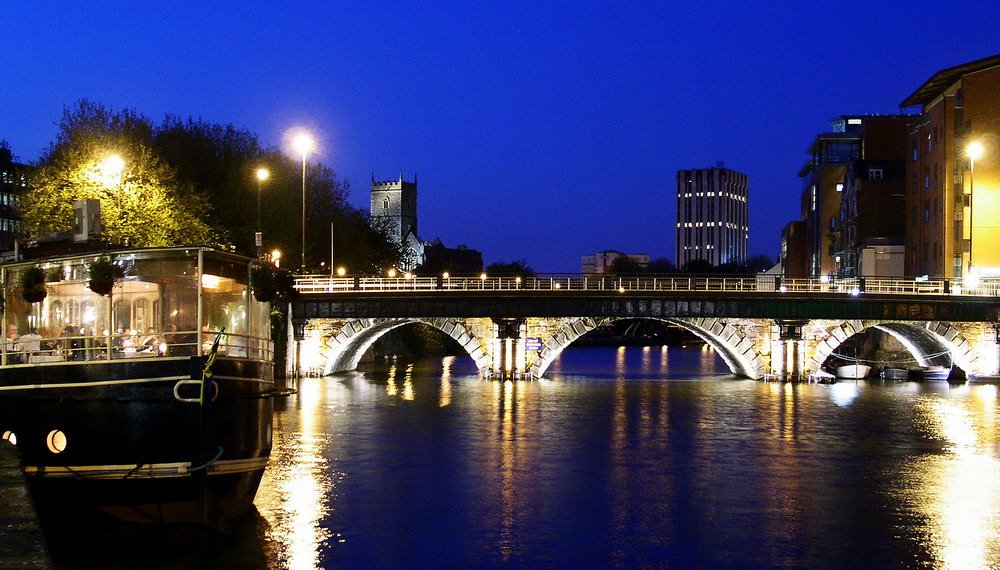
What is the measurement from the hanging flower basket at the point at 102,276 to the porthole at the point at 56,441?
3237 millimetres

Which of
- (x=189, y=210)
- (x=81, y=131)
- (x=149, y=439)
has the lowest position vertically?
(x=149, y=439)

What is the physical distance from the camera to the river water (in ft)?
86.8

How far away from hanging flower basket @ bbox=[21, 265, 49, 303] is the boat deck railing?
0.95 m

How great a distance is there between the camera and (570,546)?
27.5 meters

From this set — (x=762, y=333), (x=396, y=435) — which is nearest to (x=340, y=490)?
(x=396, y=435)

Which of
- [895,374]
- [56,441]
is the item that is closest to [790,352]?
[895,374]

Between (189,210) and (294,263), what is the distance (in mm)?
20886

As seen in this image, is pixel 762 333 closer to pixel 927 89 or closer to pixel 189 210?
pixel 927 89

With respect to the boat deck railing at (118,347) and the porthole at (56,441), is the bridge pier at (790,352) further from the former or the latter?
the porthole at (56,441)

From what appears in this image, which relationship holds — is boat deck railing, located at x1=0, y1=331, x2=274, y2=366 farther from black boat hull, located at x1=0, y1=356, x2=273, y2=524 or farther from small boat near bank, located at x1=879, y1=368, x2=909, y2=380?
small boat near bank, located at x1=879, y1=368, x2=909, y2=380

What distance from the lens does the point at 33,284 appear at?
26.6m

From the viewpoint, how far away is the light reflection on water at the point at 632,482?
27.1 m

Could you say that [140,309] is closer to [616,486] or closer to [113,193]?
[616,486]

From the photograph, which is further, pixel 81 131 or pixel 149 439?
pixel 81 131
